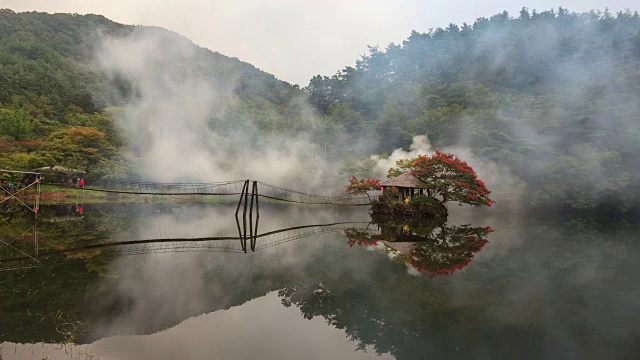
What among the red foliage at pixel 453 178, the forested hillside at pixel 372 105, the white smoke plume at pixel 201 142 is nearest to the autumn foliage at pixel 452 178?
the red foliage at pixel 453 178

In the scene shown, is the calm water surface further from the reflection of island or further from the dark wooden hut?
the dark wooden hut

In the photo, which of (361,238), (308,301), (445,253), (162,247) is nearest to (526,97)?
(361,238)

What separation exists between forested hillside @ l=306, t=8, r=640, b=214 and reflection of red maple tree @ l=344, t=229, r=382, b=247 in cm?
2155

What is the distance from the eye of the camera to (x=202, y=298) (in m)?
7.09

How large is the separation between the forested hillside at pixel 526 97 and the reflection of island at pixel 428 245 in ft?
63.1

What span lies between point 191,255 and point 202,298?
417 cm

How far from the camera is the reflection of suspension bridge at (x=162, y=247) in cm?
938

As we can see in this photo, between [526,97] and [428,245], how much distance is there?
3347 centimetres

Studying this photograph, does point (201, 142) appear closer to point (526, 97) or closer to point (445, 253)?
point (526, 97)

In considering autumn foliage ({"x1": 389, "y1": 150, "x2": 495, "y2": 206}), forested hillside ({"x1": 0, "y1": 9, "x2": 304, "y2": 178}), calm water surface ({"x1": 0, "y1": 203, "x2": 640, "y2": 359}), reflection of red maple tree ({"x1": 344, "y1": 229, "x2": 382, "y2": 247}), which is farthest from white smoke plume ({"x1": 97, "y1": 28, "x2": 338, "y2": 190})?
calm water surface ({"x1": 0, "y1": 203, "x2": 640, "y2": 359})

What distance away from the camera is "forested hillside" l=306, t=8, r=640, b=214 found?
31188 millimetres

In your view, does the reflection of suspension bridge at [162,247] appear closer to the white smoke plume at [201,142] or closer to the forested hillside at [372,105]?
the forested hillside at [372,105]

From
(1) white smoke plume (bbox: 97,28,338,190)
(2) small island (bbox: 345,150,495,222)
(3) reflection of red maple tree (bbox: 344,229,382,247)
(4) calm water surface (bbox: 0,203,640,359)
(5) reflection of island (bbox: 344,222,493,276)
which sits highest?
(1) white smoke plume (bbox: 97,28,338,190)

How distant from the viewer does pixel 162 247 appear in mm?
11930
